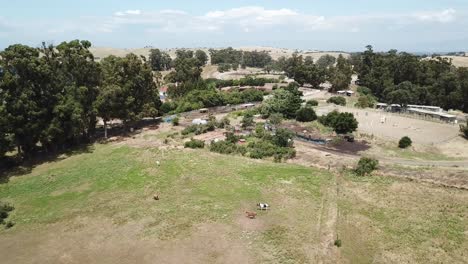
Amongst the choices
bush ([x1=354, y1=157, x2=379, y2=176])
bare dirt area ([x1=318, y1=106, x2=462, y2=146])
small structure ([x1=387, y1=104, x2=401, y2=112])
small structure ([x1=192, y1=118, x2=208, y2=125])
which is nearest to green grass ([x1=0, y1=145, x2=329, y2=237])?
bush ([x1=354, y1=157, x2=379, y2=176])

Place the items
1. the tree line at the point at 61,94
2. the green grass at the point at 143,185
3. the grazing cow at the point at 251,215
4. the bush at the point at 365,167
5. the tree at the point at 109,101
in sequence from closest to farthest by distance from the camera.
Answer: the grazing cow at the point at 251,215 < the green grass at the point at 143,185 < the bush at the point at 365,167 < the tree line at the point at 61,94 < the tree at the point at 109,101

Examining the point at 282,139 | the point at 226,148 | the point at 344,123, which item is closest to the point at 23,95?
the point at 226,148

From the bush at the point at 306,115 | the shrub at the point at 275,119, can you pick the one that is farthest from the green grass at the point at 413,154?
the shrub at the point at 275,119

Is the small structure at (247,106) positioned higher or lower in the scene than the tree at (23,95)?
lower

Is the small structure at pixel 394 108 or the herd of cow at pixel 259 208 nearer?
the herd of cow at pixel 259 208

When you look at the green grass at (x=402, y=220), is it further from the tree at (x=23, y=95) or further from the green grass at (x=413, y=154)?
the tree at (x=23, y=95)

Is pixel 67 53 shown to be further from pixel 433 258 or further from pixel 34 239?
pixel 433 258

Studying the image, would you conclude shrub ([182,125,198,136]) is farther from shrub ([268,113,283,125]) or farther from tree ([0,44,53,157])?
tree ([0,44,53,157])

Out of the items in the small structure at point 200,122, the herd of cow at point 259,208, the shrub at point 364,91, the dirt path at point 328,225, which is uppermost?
the shrub at point 364,91
